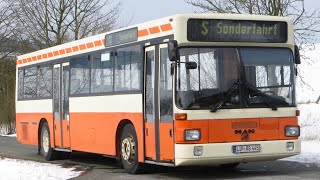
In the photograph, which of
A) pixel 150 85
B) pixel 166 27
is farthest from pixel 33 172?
pixel 166 27

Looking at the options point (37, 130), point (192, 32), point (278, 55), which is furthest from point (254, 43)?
point (37, 130)

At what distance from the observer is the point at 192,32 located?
11.2 m

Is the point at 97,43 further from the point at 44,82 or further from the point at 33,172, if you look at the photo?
the point at 44,82

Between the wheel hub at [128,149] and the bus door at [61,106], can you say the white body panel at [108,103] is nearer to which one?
the bus door at [61,106]

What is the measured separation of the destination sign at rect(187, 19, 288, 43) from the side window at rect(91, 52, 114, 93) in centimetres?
304

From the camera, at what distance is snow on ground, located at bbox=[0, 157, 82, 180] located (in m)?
12.6

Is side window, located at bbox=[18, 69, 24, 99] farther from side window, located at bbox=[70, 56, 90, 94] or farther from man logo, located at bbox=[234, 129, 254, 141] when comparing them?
man logo, located at bbox=[234, 129, 254, 141]

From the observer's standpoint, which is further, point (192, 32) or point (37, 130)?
point (37, 130)

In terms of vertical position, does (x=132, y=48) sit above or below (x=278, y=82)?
above


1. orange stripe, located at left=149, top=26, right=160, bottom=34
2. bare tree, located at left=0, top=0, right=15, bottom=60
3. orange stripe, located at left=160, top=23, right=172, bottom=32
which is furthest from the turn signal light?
bare tree, located at left=0, top=0, right=15, bottom=60

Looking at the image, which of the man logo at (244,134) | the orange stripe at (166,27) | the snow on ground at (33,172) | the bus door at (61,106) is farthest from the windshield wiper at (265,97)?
the bus door at (61,106)

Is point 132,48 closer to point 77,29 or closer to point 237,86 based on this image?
point 237,86

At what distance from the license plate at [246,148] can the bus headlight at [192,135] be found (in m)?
0.74

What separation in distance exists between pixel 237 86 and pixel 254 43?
A: 3.20ft
